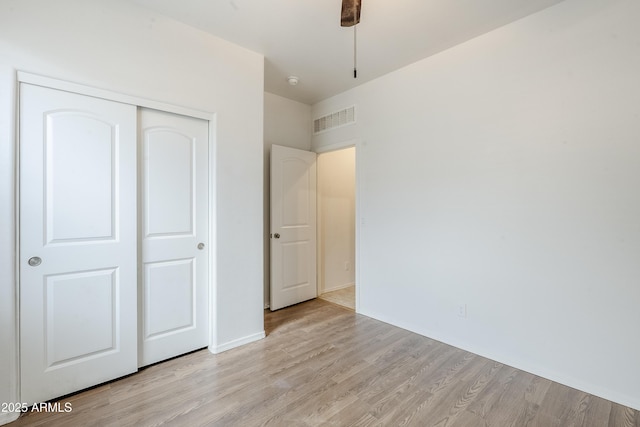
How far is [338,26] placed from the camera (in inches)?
91.7

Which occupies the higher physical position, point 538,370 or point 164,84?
point 164,84

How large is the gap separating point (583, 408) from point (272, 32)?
3.53m

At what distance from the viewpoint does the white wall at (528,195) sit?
1.87 meters

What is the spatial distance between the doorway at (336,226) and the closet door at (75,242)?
8.04 ft

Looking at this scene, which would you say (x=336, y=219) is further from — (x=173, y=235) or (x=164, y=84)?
(x=164, y=84)

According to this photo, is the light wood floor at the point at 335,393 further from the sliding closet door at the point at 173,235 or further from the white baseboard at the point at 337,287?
the white baseboard at the point at 337,287

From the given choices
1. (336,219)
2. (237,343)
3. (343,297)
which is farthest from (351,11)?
(343,297)

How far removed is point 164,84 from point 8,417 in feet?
7.67

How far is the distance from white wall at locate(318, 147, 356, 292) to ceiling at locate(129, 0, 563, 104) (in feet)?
4.94

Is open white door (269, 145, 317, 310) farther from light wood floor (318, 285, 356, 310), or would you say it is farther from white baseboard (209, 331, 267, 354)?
white baseboard (209, 331, 267, 354)

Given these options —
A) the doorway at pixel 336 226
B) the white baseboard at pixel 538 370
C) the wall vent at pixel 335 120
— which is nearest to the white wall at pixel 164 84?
the wall vent at pixel 335 120

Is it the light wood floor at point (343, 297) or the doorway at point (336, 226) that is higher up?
the doorway at point (336, 226)

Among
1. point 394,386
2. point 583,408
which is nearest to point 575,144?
point 583,408

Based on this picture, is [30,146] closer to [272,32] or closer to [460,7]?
[272,32]
